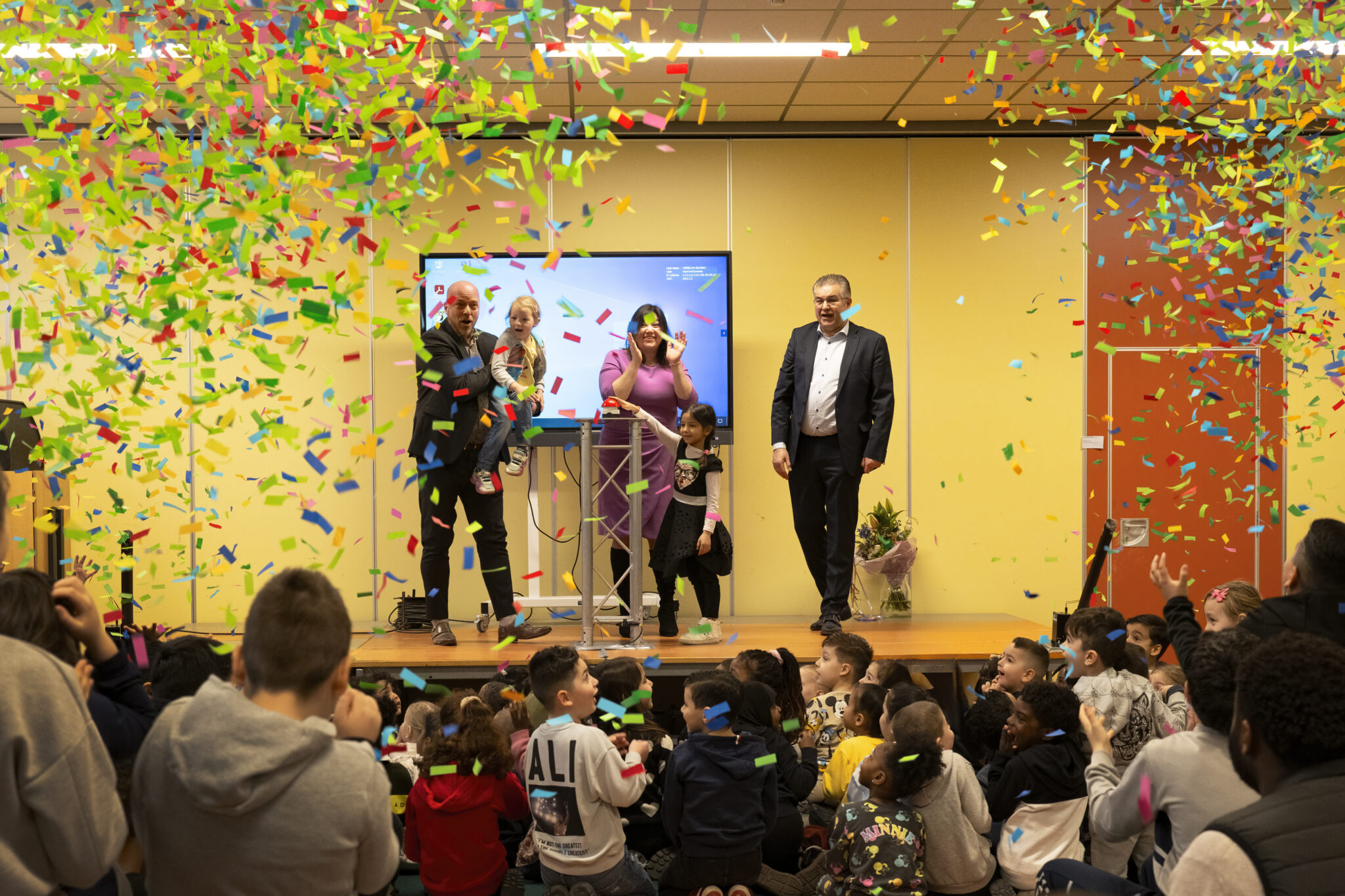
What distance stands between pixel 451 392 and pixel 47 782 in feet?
11.6

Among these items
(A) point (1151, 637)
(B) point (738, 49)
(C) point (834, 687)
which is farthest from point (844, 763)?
(B) point (738, 49)

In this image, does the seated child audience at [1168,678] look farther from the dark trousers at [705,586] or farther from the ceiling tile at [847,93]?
the ceiling tile at [847,93]

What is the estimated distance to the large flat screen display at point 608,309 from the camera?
6324 millimetres

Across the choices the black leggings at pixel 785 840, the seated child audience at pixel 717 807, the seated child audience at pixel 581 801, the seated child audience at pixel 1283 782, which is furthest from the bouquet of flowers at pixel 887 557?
the seated child audience at pixel 1283 782

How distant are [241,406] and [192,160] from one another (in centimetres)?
392

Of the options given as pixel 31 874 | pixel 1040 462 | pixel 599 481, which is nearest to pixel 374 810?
pixel 31 874

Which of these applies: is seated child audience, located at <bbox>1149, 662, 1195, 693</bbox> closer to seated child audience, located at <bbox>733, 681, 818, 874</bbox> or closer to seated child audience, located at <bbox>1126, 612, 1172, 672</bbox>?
seated child audience, located at <bbox>1126, 612, 1172, 672</bbox>

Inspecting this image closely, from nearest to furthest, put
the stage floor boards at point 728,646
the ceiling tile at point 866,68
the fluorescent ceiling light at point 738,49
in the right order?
the stage floor boards at point 728,646 → the fluorescent ceiling light at point 738,49 → the ceiling tile at point 866,68

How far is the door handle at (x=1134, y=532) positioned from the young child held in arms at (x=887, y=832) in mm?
4906

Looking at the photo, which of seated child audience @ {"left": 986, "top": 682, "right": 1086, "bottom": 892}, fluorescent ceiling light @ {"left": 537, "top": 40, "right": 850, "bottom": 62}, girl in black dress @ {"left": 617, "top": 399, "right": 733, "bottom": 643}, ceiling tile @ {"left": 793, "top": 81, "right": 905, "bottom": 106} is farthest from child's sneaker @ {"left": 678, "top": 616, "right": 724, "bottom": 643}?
ceiling tile @ {"left": 793, "top": 81, "right": 905, "bottom": 106}

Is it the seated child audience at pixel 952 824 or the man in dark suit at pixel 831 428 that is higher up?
the man in dark suit at pixel 831 428

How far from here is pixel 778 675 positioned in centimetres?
352

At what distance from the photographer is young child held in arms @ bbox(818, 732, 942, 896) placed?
2.50 m

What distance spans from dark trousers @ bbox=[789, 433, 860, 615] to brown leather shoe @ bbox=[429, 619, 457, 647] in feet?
5.93
